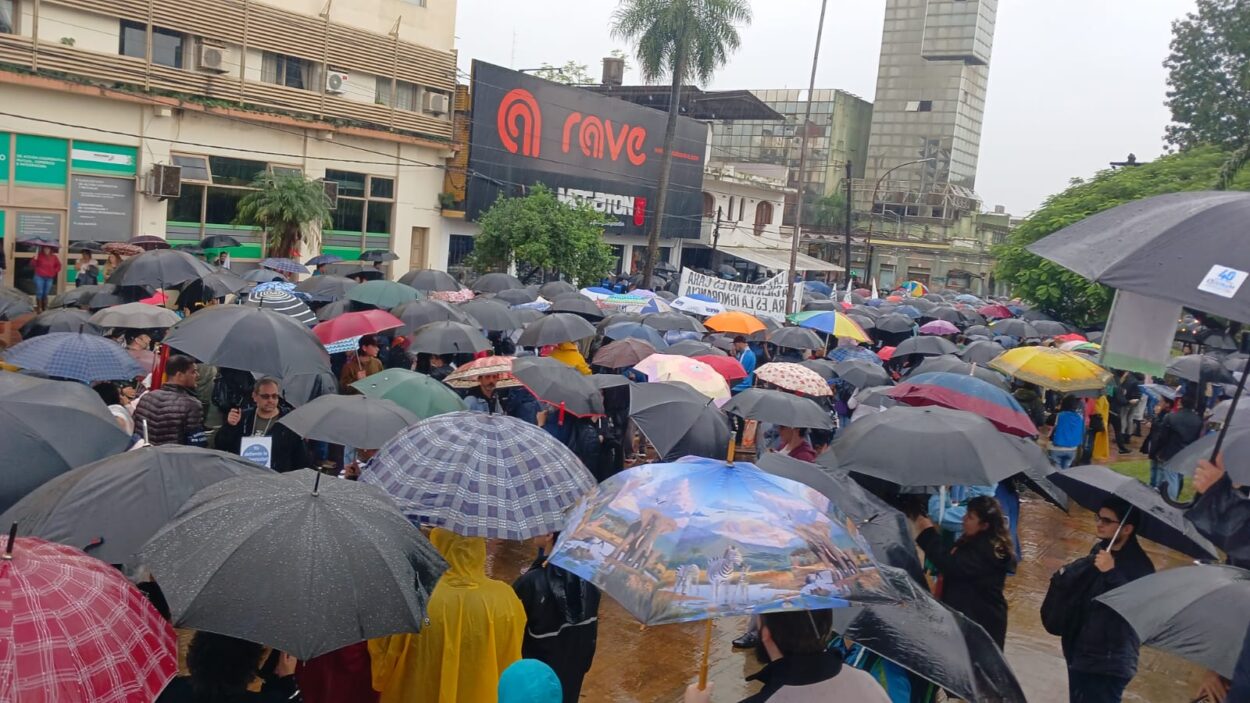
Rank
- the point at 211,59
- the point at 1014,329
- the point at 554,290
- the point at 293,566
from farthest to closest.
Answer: the point at 211,59, the point at 1014,329, the point at 554,290, the point at 293,566

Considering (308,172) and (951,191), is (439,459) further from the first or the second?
(951,191)

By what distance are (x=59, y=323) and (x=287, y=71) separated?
18.0 m

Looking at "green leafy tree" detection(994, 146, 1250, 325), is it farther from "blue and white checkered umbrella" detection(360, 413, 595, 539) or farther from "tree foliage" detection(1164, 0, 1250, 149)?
"blue and white checkered umbrella" detection(360, 413, 595, 539)

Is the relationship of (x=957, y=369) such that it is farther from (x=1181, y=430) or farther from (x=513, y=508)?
(x=513, y=508)

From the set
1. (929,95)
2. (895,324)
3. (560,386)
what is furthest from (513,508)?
(929,95)

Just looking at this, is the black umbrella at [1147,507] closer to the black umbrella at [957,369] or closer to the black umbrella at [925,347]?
the black umbrella at [957,369]

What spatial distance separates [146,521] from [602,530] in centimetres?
183

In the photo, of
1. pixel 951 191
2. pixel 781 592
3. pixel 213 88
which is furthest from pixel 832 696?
pixel 951 191

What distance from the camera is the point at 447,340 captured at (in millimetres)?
9570

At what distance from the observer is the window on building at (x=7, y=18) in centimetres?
1903

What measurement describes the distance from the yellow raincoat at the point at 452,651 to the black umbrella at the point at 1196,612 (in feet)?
8.13

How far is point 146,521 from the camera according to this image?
4.00m

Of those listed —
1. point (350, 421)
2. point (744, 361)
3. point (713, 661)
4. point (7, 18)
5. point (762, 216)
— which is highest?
point (7, 18)

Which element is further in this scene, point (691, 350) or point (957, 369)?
point (691, 350)
